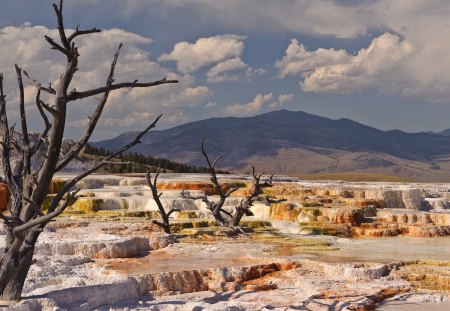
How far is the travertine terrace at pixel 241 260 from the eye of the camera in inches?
612

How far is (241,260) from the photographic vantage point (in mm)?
21047

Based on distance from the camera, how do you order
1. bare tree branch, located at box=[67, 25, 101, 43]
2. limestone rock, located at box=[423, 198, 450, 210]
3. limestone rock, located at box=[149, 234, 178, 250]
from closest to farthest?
bare tree branch, located at box=[67, 25, 101, 43] < limestone rock, located at box=[149, 234, 178, 250] < limestone rock, located at box=[423, 198, 450, 210]

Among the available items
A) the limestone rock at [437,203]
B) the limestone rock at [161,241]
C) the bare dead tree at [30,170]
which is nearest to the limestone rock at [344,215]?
the limestone rock at [161,241]

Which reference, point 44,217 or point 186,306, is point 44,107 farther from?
point 186,306

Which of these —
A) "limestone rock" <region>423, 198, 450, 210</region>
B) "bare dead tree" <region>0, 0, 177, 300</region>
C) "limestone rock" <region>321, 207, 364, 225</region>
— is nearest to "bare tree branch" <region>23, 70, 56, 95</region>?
"bare dead tree" <region>0, 0, 177, 300</region>

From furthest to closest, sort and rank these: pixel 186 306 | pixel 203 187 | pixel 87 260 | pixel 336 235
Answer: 1. pixel 203 187
2. pixel 336 235
3. pixel 87 260
4. pixel 186 306

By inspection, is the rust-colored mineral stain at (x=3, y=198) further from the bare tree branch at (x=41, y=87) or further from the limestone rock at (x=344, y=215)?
the bare tree branch at (x=41, y=87)

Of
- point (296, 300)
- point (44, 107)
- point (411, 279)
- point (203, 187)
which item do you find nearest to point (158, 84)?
point (44, 107)

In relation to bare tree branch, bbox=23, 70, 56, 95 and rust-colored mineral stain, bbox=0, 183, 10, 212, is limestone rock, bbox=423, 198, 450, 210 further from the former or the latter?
bare tree branch, bbox=23, 70, 56, 95

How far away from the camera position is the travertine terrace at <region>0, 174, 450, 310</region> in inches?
612

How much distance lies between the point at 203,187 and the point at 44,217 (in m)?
35.6

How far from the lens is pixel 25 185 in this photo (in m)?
12.1

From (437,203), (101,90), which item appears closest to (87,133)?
(101,90)

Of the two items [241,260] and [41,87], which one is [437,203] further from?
[41,87]
